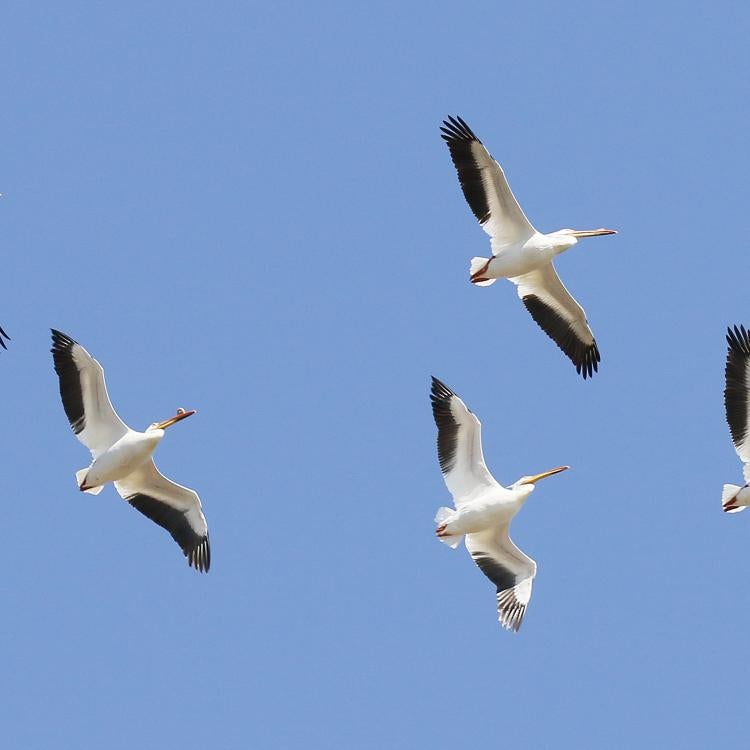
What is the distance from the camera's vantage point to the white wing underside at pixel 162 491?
62.8 ft

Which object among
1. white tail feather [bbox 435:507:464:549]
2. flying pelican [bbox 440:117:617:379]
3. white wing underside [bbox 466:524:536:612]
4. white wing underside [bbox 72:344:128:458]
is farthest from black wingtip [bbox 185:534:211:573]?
flying pelican [bbox 440:117:617:379]

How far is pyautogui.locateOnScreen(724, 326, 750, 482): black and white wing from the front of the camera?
62.8 feet

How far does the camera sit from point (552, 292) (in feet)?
67.5

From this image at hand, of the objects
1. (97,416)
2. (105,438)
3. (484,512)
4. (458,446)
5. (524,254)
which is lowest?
(484,512)

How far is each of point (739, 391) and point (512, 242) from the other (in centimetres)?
323

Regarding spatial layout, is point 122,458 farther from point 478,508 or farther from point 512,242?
point 512,242

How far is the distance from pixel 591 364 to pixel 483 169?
10.8ft

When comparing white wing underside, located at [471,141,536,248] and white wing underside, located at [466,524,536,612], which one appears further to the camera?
white wing underside, located at [471,141,536,248]

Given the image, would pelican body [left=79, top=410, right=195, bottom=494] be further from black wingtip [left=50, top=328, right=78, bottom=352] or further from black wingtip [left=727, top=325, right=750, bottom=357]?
black wingtip [left=727, top=325, right=750, bottom=357]

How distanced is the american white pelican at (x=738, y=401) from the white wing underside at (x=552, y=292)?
7.51ft

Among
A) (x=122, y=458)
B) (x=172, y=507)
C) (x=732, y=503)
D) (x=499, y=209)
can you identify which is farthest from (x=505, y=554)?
(x=122, y=458)

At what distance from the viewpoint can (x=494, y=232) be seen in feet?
64.6

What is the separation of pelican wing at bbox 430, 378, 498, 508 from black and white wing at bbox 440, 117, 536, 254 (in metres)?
2.23

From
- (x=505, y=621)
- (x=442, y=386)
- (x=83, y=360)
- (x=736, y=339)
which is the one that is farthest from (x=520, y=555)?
(x=83, y=360)
